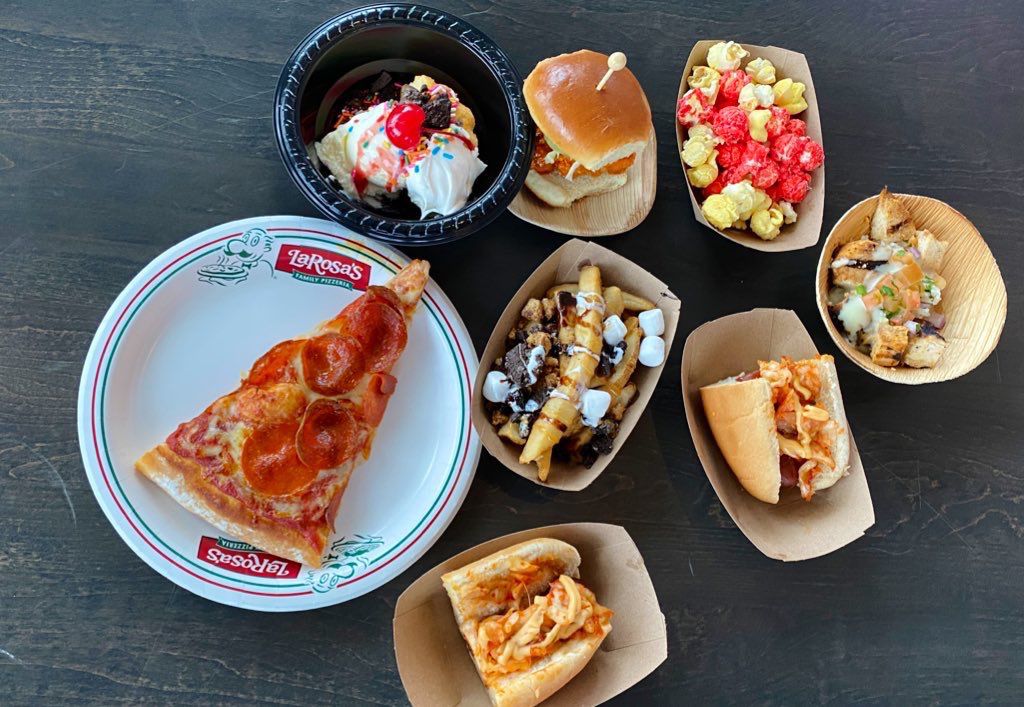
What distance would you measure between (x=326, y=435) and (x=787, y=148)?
1.84 meters

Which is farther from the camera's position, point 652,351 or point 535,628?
point 652,351

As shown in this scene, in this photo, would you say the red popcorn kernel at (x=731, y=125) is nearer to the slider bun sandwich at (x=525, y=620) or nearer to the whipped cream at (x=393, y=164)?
the whipped cream at (x=393, y=164)

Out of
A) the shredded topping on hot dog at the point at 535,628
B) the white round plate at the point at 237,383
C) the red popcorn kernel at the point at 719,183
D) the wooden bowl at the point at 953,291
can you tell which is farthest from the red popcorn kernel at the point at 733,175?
the shredded topping on hot dog at the point at 535,628

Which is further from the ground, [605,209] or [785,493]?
[605,209]

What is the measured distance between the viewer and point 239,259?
237cm

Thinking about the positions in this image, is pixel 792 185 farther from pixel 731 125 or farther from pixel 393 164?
pixel 393 164

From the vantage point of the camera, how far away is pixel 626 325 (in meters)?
2.41

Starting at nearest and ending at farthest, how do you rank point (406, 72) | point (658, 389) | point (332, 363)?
point (332, 363), point (406, 72), point (658, 389)

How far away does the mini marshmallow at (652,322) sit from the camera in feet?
7.81

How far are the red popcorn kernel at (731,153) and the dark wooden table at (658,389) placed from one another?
0.72ft

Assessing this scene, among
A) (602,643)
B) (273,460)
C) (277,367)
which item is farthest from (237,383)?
(602,643)

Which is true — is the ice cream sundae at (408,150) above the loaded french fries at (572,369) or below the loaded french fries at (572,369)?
above

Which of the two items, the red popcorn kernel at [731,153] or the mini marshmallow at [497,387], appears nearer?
the mini marshmallow at [497,387]

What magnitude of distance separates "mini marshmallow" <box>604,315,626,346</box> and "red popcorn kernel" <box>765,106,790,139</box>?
0.93 meters
